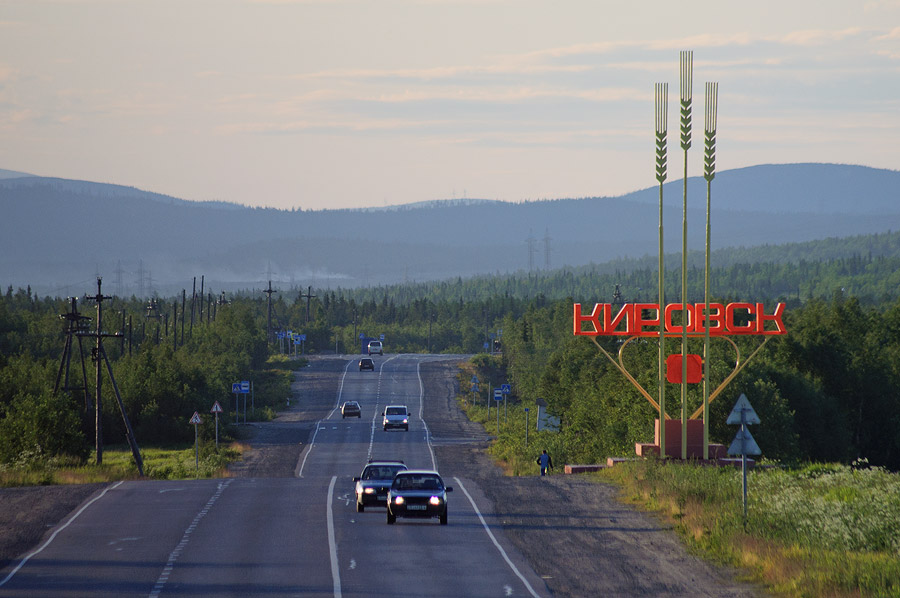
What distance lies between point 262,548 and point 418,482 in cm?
519

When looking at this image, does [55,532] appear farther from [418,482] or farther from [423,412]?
[423,412]

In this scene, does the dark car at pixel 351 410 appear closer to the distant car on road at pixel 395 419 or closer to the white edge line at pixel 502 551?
the distant car on road at pixel 395 419

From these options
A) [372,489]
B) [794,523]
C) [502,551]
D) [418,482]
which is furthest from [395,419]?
[794,523]

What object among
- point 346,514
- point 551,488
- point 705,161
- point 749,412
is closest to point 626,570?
point 749,412

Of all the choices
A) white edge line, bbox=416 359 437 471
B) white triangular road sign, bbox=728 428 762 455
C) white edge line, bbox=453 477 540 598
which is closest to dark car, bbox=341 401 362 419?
white edge line, bbox=416 359 437 471

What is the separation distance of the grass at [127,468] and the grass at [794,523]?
67.9 feet

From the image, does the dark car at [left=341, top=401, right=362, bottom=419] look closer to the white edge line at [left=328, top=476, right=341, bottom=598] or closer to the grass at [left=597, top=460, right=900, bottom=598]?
the white edge line at [left=328, top=476, right=341, bottom=598]

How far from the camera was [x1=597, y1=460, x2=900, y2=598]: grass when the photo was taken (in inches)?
810

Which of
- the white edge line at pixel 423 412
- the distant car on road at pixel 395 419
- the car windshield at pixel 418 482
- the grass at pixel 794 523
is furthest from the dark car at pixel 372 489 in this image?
the distant car on road at pixel 395 419

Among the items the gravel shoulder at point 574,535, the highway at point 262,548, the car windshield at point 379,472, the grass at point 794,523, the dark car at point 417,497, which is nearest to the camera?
the grass at point 794,523

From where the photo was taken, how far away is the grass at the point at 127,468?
41625mm

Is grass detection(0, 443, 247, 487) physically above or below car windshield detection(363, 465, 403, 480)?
below

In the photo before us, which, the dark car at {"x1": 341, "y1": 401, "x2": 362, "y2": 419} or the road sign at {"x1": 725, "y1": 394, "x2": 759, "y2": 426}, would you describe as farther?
the dark car at {"x1": 341, "y1": 401, "x2": 362, "y2": 419}

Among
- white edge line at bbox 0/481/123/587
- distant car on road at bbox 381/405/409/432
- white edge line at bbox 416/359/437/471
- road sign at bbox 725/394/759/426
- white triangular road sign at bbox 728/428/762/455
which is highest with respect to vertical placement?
road sign at bbox 725/394/759/426
